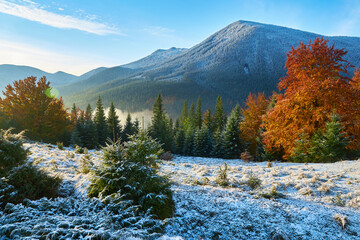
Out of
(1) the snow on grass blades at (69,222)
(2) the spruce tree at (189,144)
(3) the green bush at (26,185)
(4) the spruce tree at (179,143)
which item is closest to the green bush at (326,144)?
(1) the snow on grass blades at (69,222)

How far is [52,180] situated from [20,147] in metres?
1.35

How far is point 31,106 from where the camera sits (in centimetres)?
2159

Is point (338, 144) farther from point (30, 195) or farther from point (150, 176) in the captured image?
point (30, 195)

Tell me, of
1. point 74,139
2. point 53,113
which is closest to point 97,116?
point 74,139

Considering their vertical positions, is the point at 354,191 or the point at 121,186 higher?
the point at 121,186

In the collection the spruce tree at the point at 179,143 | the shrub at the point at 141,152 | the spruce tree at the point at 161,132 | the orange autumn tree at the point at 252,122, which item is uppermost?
the shrub at the point at 141,152

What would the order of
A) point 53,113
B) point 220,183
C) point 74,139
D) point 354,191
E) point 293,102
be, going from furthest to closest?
point 74,139
point 53,113
point 293,102
point 220,183
point 354,191

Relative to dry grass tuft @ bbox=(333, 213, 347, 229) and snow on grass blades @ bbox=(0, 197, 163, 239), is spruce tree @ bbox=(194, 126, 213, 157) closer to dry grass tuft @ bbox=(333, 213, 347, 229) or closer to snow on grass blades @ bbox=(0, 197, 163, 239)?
dry grass tuft @ bbox=(333, 213, 347, 229)

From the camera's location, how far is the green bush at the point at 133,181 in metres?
4.61

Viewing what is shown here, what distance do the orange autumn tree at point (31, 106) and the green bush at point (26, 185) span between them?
21.1 meters

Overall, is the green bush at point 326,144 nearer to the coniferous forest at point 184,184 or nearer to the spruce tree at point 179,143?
the coniferous forest at point 184,184

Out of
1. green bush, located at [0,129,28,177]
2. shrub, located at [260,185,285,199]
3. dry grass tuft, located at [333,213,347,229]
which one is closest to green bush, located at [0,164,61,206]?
green bush, located at [0,129,28,177]

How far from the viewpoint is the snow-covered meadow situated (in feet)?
10.3

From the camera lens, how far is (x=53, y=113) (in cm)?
2353
